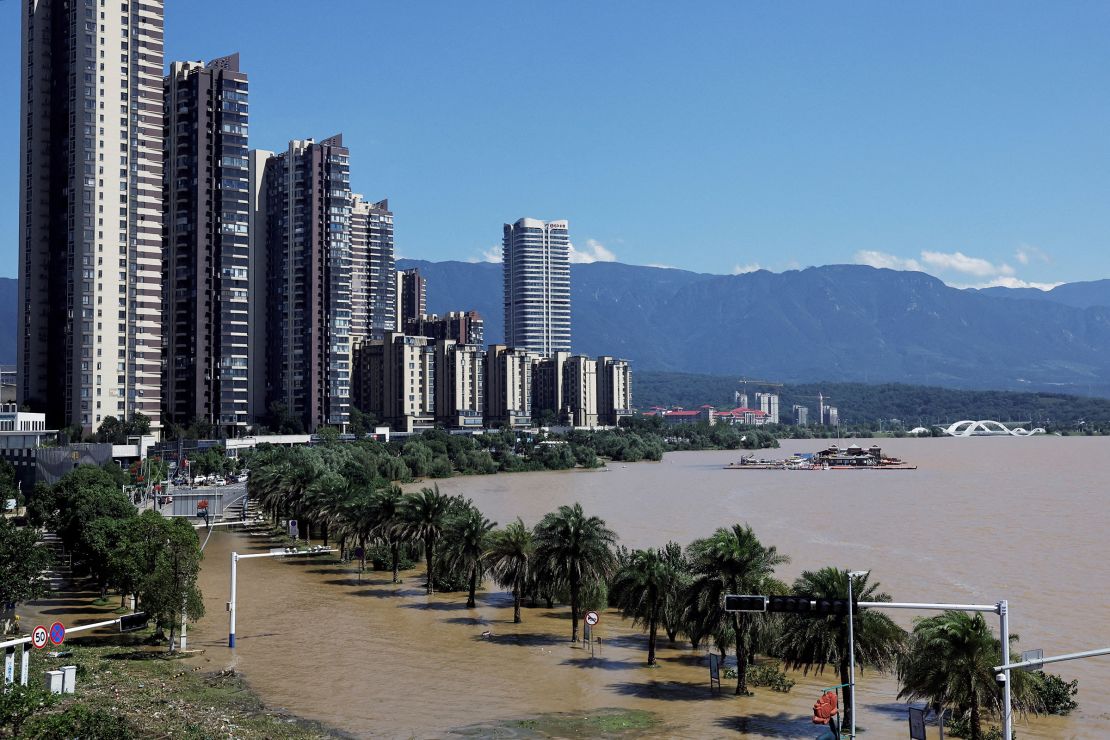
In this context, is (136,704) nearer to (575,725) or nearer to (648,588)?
(575,725)

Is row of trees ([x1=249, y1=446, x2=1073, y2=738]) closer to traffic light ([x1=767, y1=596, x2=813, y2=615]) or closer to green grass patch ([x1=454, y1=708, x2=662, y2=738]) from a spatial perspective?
green grass patch ([x1=454, y1=708, x2=662, y2=738])

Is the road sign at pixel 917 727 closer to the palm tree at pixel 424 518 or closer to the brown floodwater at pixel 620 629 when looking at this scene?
the brown floodwater at pixel 620 629

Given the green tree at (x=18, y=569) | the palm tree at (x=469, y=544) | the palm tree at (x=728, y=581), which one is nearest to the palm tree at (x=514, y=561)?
the palm tree at (x=469, y=544)

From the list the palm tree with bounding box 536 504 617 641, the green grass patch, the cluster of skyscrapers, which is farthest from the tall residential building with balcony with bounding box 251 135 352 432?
the green grass patch

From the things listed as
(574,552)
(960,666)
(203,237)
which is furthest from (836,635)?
(203,237)

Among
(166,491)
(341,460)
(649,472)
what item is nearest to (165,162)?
(341,460)
